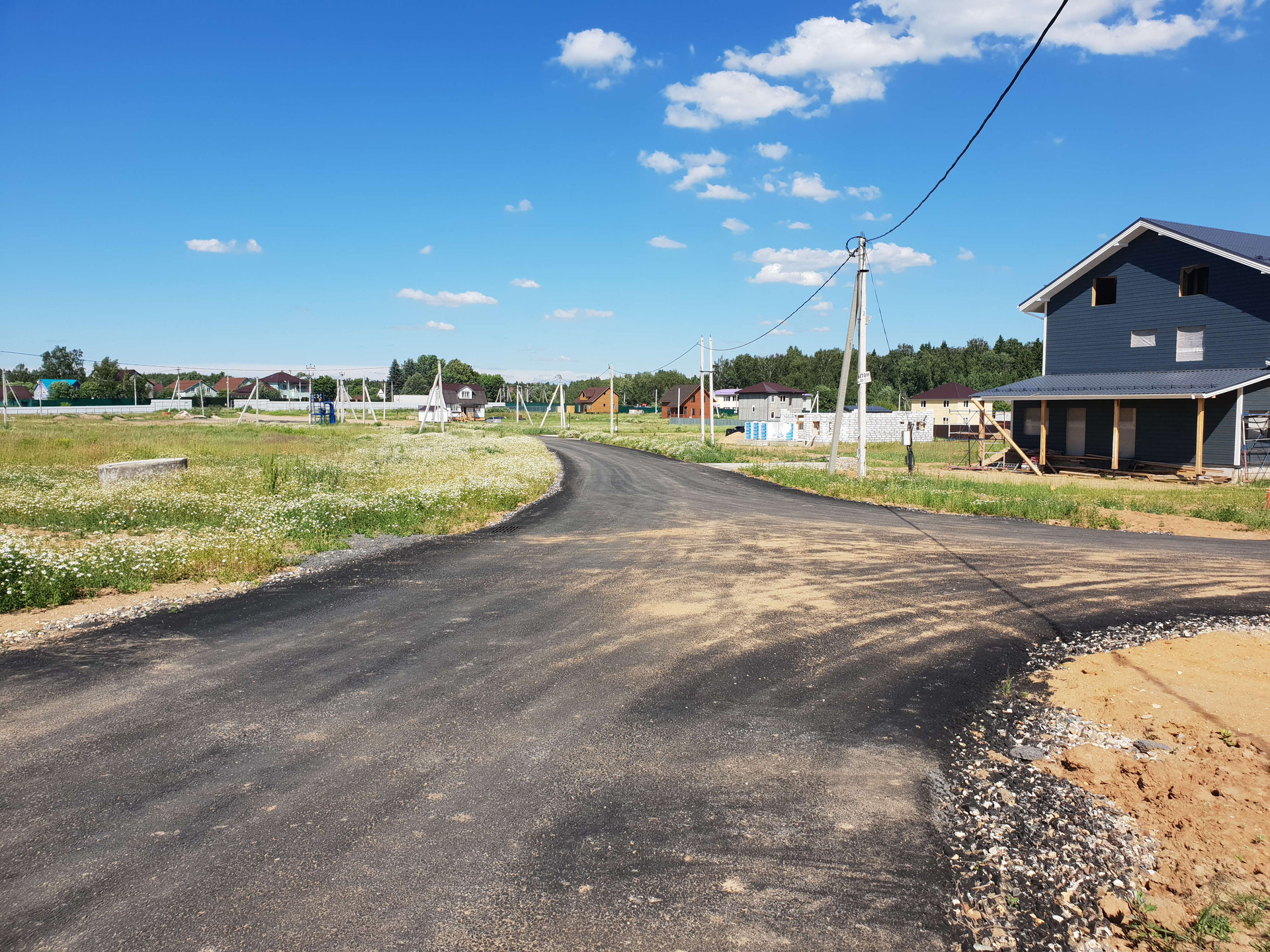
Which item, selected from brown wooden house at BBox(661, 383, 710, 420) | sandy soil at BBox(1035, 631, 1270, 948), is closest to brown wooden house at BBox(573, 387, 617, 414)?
brown wooden house at BBox(661, 383, 710, 420)

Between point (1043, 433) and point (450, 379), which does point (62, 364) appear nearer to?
point (450, 379)

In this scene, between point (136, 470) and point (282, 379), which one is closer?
point (136, 470)

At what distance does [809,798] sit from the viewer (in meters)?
4.73

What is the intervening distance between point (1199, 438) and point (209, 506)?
29005mm

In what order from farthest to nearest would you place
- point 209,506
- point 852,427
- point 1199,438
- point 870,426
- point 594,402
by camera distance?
point 594,402 → point 870,426 → point 852,427 → point 1199,438 → point 209,506

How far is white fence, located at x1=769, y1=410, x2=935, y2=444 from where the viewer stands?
5444 cm

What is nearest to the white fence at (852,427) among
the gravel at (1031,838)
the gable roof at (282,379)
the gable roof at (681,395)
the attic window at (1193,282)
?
the attic window at (1193,282)

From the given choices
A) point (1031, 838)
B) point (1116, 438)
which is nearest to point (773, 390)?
point (1116, 438)

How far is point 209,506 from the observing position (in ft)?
51.5

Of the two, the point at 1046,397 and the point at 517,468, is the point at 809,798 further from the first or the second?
the point at 1046,397

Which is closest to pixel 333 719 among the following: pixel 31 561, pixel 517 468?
pixel 31 561

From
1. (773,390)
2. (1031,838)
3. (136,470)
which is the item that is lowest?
(1031,838)

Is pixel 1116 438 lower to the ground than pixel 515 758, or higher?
higher

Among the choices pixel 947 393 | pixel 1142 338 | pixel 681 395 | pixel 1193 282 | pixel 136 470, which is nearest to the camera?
pixel 136 470
